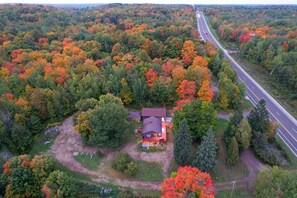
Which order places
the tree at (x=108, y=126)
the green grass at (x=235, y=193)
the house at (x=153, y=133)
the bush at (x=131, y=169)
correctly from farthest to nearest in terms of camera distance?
1. the house at (x=153, y=133)
2. the tree at (x=108, y=126)
3. the bush at (x=131, y=169)
4. the green grass at (x=235, y=193)

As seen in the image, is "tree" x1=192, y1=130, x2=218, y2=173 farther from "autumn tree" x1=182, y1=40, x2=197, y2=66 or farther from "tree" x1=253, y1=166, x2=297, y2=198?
"autumn tree" x1=182, y1=40, x2=197, y2=66

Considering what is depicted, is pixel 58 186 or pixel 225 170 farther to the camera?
pixel 225 170

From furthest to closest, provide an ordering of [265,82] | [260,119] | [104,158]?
[265,82] < [104,158] < [260,119]

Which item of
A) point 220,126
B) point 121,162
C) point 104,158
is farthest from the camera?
point 220,126

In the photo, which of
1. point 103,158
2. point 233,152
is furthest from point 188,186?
point 103,158

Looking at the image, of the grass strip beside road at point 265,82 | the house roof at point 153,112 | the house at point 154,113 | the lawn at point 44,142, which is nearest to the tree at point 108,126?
the house at point 154,113

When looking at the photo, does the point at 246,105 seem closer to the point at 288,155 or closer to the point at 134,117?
the point at 288,155

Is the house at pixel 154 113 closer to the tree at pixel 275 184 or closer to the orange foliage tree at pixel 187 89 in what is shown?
the orange foliage tree at pixel 187 89

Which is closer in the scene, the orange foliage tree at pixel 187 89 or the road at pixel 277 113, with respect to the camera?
the road at pixel 277 113
